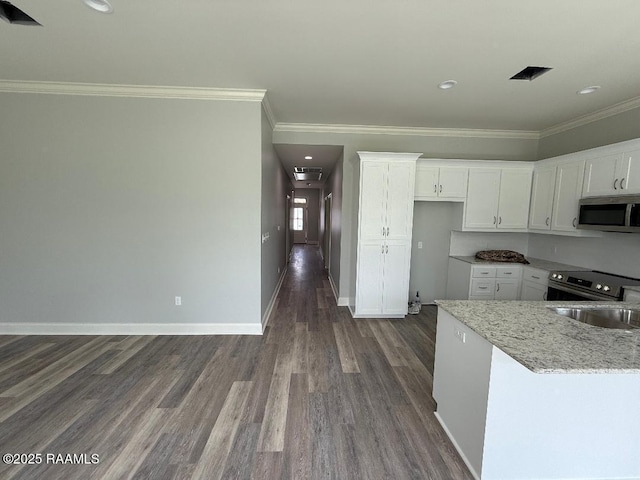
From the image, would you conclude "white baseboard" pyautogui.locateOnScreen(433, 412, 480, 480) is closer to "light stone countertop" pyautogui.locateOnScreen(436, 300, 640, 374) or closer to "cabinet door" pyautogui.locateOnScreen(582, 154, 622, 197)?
"light stone countertop" pyautogui.locateOnScreen(436, 300, 640, 374)

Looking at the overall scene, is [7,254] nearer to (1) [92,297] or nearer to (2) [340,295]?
(1) [92,297]

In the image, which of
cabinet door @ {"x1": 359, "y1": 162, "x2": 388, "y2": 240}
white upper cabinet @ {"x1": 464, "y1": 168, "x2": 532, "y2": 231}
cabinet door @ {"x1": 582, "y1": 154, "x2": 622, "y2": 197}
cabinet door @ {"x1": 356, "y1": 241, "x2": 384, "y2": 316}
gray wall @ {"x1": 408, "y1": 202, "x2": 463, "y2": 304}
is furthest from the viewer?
gray wall @ {"x1": 408, "y1": 202, "x2": 463, "y2": 304}

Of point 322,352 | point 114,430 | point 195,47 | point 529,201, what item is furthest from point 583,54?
point 114,430

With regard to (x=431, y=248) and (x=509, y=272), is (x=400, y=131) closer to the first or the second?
(x=431, y=248)

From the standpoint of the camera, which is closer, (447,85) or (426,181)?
(447,85)

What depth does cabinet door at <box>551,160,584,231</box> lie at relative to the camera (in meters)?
3.31

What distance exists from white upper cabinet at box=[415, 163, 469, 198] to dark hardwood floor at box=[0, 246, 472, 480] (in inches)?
80.6

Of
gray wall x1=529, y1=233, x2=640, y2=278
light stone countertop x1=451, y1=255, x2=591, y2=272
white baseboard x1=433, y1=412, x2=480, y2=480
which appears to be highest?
gray wall x1=529, y1=233, x2=640, y2=278

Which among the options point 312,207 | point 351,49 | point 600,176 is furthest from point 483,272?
point 312,207

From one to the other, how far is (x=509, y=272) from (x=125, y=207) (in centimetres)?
506

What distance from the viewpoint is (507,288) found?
389 cm

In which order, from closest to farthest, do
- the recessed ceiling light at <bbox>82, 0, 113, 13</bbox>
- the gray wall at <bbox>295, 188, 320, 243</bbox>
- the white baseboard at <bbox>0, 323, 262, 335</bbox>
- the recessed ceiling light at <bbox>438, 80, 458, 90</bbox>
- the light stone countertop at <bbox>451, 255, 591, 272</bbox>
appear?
the recessed ceiling light at <bbox>82, 0, 113, 13</bbox> < the recessed ceiling light at <bbox>438, 80, 458, 90</bbox> < the white baseboard at <bbox>0, 323, 262, 335</bbox> < the light stone countertop at <bbox>451, 255, 591, 272</bbox> < the gray wall at <bbox>295, 188, 320, 243</bbox>

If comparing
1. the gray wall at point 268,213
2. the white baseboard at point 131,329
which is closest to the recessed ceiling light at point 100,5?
the gray wall at point 268,213

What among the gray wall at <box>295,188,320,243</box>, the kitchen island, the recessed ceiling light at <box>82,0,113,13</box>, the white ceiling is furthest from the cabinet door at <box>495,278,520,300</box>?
Result: the gray wall at <box>295,188,320,243</box>
